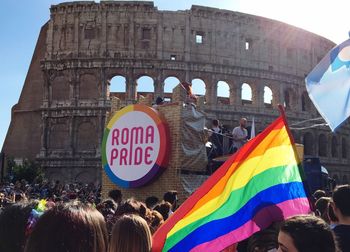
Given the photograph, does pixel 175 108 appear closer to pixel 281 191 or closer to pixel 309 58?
pixel 281 191

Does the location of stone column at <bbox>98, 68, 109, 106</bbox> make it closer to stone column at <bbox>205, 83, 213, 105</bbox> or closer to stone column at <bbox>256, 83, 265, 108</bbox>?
stone column at <bbox>205, 83, 213, 105</bbox>

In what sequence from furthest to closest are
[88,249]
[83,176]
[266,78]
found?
1. [266,78]
2. [83,176]
3. [88,249]

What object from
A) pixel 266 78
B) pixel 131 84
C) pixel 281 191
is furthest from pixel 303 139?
pixel 281 191

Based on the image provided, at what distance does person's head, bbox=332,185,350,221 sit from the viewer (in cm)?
385

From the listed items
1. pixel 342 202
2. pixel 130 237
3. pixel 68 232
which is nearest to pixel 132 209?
pixel 130 237

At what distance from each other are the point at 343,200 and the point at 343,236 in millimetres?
444

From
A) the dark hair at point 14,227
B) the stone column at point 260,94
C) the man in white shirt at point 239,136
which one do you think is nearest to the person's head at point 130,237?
the dark hair at point 14,227

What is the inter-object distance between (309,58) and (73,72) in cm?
2201

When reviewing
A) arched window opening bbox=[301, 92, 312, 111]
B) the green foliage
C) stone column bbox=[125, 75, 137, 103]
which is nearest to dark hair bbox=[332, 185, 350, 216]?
the green foliage

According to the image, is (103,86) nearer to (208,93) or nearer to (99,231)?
(208,93)

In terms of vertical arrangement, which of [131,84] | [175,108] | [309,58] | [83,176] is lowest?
[83,176]

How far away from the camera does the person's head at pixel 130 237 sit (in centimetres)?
317

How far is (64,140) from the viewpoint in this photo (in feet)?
125

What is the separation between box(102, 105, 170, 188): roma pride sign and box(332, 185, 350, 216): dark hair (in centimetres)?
625
